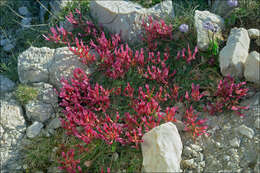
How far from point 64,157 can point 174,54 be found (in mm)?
2708

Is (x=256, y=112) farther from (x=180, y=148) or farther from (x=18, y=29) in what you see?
(x=18, y=29)

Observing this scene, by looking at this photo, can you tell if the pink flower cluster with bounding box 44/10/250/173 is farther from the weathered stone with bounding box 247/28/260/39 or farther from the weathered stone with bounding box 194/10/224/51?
the weathered stone with bounding box 247/28/260/39

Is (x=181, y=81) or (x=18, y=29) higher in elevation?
(x=18, y=29)

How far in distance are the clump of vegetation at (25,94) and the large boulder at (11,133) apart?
14 centimetres

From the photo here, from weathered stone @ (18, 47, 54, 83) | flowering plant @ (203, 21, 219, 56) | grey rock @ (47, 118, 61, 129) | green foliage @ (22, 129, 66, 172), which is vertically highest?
flowering plant @ (203, 21, 219, 56)

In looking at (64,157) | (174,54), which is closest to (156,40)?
(174,54)

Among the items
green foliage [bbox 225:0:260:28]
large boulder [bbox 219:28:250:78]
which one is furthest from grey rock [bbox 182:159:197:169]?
green foliage [bbox 225:0:260:28]

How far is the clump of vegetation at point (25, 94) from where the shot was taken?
506 cm

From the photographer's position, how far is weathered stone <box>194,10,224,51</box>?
511 centimetres

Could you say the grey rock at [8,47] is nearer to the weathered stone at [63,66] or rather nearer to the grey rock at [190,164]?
the weathered stone at [63,66]

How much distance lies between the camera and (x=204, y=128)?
4.25m

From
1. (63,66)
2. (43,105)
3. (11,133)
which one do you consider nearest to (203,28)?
(63,66)

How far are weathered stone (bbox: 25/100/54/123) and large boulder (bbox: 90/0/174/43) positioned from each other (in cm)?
203

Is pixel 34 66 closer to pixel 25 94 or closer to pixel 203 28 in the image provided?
pixel 25 94
